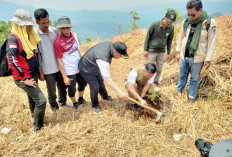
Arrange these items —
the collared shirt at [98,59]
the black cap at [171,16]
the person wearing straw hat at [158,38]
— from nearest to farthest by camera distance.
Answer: the collared shirt at [98,59]
the black cap at [171,16]
the person wearing straw hat at [158,38]

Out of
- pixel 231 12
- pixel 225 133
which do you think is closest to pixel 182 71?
pixel 225 133

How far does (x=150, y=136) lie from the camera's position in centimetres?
246

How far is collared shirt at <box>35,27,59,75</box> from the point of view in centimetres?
251

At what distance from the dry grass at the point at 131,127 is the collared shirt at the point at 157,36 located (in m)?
1.06

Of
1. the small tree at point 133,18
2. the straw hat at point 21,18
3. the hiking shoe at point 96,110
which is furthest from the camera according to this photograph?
the small tree at point 133,18

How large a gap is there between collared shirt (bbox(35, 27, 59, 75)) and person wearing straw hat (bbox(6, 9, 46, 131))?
0.45 feet

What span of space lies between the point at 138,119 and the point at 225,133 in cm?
143

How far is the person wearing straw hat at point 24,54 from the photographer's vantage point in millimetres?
Answer: 2035

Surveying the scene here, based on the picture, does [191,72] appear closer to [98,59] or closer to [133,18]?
[98,59]

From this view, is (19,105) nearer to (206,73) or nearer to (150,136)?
(150,136)

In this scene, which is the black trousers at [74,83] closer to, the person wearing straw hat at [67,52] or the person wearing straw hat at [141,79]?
the person wearing straw hat at [67,52]

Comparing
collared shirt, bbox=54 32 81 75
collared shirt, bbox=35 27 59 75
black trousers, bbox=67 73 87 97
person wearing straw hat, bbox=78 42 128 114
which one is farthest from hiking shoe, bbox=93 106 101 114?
collared shirt, bbox=35 27 59 75

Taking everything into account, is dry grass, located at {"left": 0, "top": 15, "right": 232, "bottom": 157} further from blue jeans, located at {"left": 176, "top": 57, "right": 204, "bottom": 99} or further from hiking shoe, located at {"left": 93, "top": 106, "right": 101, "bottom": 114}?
blue jeans, located at {"left": 176, "top": 57, "right": 204, "bottom": 99}

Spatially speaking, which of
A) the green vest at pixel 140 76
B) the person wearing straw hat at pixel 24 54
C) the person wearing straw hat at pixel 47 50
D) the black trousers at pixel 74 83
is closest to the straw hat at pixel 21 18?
the person wearing straw hat at pixel 24 54
